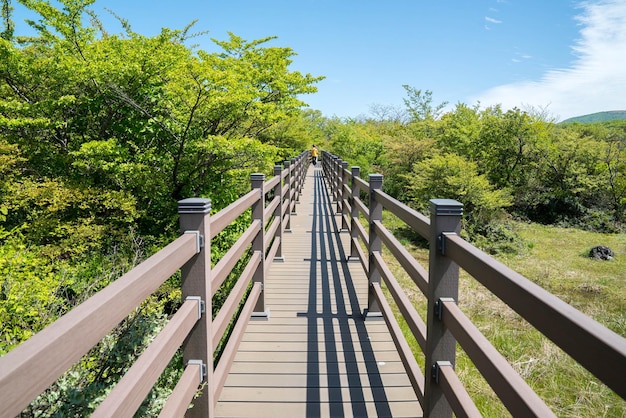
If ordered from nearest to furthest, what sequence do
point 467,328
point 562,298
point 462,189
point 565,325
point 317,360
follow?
point 565,325
point 467,328
point 317,360
point 562,298
point 462,189

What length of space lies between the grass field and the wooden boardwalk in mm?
693

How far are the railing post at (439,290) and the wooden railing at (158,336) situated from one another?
1050 mm

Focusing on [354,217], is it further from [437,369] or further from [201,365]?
[201,365]

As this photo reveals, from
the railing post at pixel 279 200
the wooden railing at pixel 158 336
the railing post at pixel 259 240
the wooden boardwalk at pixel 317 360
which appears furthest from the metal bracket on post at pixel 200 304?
the railing post at pixel 279 200

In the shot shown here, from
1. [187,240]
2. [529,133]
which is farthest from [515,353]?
A: [529,133]

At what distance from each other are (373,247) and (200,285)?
2316mm

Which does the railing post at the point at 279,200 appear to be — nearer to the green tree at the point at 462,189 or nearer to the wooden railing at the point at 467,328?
the wooden railing at the point at 467,328

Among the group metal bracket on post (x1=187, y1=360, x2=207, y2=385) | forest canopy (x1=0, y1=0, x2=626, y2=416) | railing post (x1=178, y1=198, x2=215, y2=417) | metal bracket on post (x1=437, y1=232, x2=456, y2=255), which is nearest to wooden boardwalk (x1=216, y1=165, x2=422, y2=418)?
railing post (x1=178, y1=198, x2=215, y2=417)

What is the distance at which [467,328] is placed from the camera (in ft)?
5.60

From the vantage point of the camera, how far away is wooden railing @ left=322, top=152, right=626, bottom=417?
0.95 meters

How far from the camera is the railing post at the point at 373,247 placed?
3955 millimetres

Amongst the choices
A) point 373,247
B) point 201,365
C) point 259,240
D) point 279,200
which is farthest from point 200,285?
→ point 279,200

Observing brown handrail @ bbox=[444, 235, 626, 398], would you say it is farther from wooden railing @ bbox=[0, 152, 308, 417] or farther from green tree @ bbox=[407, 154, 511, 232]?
green tree @ bbox=[407, 154, 511, 232]

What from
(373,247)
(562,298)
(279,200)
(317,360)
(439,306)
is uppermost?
(279,200)
